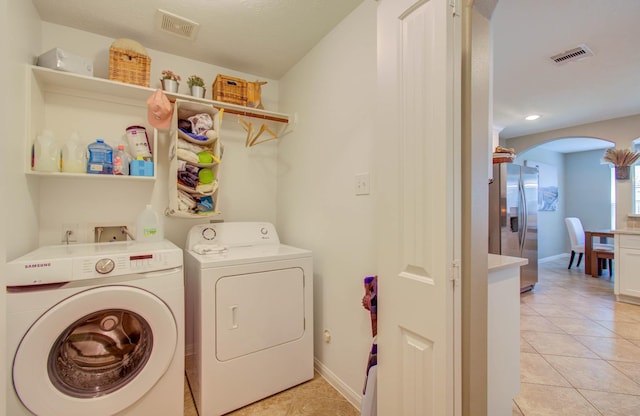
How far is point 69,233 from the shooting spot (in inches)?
74.2

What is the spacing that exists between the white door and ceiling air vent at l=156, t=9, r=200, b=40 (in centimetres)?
131

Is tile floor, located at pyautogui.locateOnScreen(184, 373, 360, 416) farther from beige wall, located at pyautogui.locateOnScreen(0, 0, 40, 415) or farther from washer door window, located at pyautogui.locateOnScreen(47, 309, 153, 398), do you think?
beige wall, located at pyautogui.locateOnScreen(0, 0, 40, 415)

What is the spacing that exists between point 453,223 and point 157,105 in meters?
1.88

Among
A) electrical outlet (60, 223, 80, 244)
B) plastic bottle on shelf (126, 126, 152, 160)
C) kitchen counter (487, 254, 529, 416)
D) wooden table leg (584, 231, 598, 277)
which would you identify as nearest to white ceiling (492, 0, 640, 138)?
kitchen counter (487, 254, 529, 416)

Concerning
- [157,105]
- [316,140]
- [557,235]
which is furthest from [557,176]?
[157,105]

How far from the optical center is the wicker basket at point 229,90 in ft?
7.17

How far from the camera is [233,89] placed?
87.9 inches

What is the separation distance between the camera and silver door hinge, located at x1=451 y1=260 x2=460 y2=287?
0.97m

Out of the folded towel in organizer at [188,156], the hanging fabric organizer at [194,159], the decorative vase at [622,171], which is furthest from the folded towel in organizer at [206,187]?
the decorative vase at [622,171]

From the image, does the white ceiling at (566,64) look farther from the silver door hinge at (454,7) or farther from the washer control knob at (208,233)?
the washer control knob at (208,233)

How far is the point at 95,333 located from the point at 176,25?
6.14ft

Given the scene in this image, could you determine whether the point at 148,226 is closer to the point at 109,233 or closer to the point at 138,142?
the point at 109,233

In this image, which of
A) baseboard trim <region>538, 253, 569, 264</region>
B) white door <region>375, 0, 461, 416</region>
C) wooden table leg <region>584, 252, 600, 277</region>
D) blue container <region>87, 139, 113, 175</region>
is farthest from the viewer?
baseboard trim <region>538, 253, 569, 264</region>

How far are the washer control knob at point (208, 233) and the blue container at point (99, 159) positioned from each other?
69 cm
